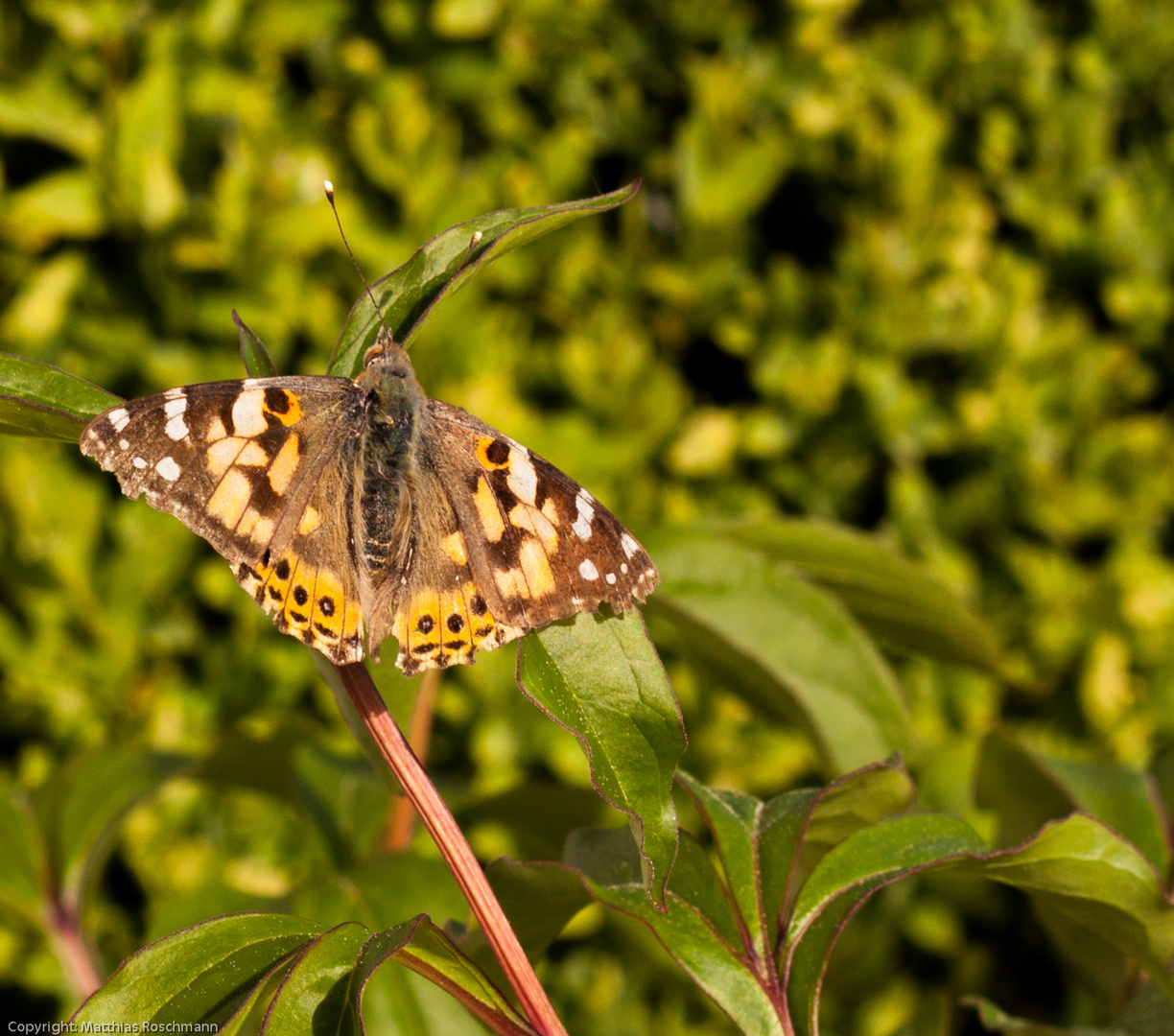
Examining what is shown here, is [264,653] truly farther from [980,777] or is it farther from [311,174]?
[980,777]

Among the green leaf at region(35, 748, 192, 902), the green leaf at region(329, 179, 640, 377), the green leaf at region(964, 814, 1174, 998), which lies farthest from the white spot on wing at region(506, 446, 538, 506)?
the green leaf at region(35, 748, 192, 902)

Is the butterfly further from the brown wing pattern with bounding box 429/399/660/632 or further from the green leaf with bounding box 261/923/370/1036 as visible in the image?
the green leaf with bounding box 261/923/370/1036

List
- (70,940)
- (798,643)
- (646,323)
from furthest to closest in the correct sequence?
1. (646,323)
2. (70,940)
3. (798,643)

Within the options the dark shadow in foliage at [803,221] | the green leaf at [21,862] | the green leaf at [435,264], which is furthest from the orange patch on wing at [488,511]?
the dark shadow in foliage at [803,221]

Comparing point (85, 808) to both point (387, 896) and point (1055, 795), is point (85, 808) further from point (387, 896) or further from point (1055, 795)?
point (1055, 795)


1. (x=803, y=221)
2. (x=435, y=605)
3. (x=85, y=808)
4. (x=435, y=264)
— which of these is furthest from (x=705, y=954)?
(x=803, y=221)

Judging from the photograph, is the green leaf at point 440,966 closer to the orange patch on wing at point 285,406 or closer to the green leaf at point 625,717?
the green leaf at point 625,717
